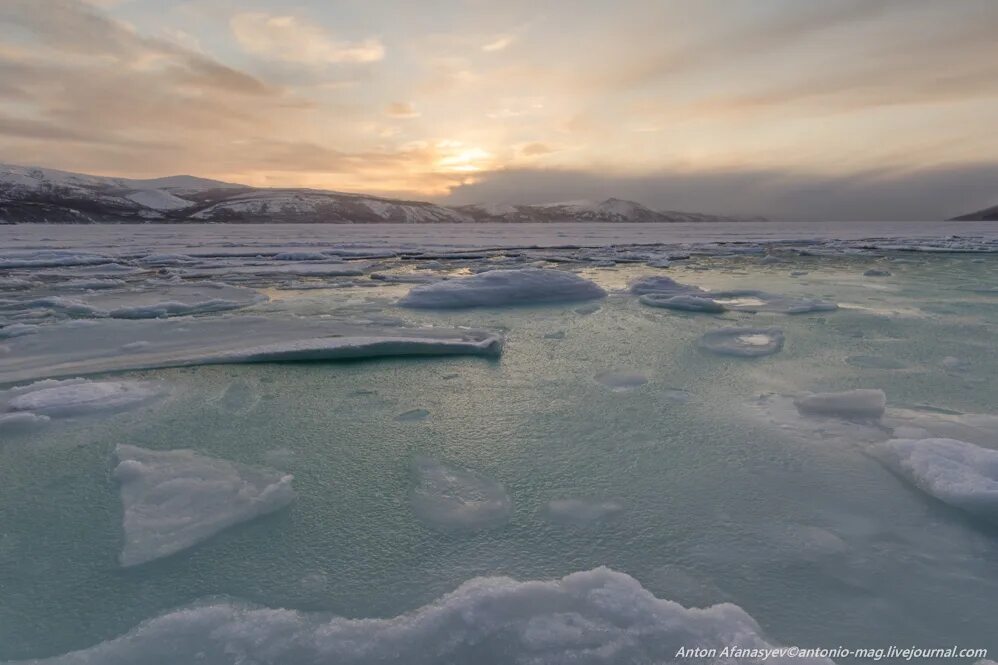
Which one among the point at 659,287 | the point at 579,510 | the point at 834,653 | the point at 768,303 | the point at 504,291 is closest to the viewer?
the point at 834,653

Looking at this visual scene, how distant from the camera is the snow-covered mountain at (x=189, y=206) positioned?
349ft

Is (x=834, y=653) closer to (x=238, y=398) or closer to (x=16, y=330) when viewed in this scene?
(x=238, y=398)

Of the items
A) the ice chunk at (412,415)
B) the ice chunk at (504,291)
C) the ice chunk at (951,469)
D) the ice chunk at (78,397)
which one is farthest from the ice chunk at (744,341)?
the ice chunk at (78,397)

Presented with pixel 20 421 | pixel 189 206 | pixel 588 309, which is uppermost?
pixel 189 206

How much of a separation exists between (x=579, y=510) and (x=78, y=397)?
441cm

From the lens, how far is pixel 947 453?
3.37m

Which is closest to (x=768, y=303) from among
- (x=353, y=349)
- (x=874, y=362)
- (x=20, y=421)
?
(x=874, y=362)

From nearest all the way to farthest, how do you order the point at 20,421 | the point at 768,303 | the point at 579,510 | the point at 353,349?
the point at 579,510 → the point at 20,421 → the point at 353,349 → the point at 768,303

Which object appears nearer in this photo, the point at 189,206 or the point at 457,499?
the point at 457,499

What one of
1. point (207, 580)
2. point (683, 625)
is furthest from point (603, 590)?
point (207, 580)

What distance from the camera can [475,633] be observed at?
206 centimetres

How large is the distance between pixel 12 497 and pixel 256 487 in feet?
4.67

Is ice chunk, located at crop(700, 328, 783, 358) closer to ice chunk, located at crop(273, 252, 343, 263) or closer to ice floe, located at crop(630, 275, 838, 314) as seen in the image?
ice floe, located at crop(630, 275, 838, 314)

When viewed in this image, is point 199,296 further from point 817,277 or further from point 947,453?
point 817,277
